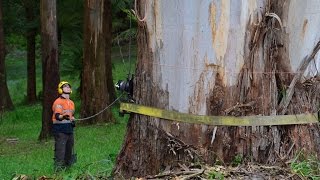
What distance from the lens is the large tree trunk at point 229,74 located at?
11.7ft

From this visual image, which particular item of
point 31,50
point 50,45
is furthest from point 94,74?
point 31,50

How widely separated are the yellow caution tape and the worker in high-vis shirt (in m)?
7.21

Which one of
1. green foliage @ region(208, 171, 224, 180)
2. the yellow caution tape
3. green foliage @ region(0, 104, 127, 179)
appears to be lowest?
green foliage @ region(0, 104, 127, 179)

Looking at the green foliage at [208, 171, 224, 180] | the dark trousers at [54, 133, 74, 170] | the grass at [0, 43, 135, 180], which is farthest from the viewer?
the dark trousers at [54, 133, 74, 170]

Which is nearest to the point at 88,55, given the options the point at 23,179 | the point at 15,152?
the point at 15,152

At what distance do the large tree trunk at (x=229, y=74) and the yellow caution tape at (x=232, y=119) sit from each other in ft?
0.10

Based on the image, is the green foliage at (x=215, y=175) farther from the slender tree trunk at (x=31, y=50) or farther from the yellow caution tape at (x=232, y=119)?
the slender tree trunk at (x=31, y=50)

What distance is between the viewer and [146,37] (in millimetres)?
3805

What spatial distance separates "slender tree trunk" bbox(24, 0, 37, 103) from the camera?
29.5m

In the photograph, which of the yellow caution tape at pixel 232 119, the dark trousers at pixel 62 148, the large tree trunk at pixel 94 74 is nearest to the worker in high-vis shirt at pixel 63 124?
the dark trousers at pixel 62 148

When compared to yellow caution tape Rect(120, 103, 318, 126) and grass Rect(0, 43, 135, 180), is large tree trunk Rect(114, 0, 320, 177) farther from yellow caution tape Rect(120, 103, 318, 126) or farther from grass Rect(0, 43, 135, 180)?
grass Rect(0, 43, 135, 180)

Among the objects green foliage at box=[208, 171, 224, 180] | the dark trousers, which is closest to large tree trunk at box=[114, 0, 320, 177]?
green foliage at box=[208, 171, 224, 180]

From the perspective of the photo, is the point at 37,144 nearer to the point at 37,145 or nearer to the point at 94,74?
the point at 37,145

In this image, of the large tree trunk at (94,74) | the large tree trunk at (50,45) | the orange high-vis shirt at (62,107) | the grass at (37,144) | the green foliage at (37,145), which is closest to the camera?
the grass at (37,144)
